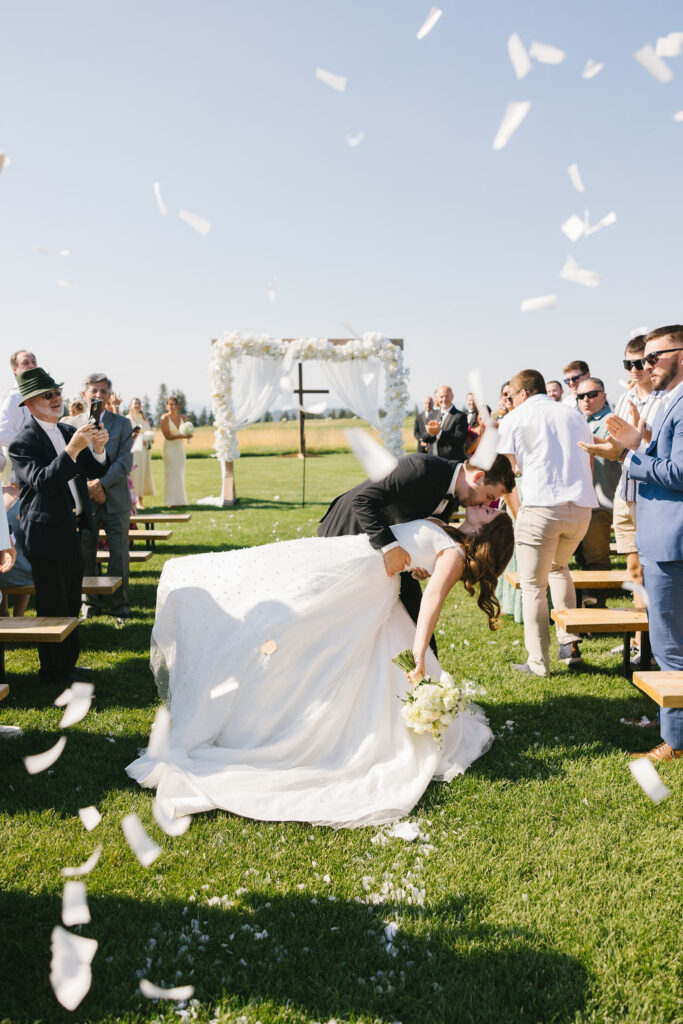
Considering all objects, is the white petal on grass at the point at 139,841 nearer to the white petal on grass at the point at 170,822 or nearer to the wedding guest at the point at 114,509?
the white petal on grass at the point at 170,822

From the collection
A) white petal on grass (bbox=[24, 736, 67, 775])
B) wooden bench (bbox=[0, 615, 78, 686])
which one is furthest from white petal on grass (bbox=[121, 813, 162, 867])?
wooden bench (bbox=[0, 615, 78, 686])

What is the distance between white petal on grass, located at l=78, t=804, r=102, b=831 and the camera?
11.3 feet

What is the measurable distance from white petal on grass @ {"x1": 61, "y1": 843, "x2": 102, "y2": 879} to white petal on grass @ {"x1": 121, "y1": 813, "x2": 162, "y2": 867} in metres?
0.16

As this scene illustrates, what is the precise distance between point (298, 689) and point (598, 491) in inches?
206

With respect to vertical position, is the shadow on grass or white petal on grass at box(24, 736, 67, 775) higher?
white petal on grass at box(24, 736, 67, 775)

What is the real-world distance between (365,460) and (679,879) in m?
2.51

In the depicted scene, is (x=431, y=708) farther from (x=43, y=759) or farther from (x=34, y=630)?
(x=34, y=630)

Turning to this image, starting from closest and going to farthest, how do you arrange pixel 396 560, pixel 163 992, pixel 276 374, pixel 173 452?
pixel 163 992 < pixel 396 560 < pixel 173 452 < pixel 276 374

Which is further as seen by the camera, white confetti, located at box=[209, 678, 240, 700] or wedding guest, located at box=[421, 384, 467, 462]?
wedding guest, located at box=[421, 384, 467, 462]

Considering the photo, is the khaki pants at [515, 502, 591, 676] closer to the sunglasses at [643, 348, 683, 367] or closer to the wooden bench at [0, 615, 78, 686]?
the sunglasses at [643, 348, 683, 367]

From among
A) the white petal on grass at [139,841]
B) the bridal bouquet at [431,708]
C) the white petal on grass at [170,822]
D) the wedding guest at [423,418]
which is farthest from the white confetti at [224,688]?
the wedding guest at [423,418]

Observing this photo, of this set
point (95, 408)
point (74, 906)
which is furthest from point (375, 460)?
point (95, 408)

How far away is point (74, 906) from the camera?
9.50 ft

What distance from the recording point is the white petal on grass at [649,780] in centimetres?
366
